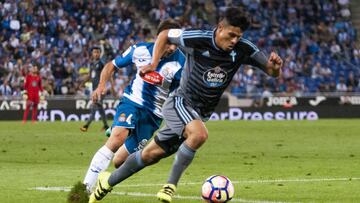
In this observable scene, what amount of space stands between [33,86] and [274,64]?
2325cm

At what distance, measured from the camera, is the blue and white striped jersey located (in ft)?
36.3

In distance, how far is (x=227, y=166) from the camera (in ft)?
50.8

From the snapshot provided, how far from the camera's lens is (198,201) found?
33.1 feet

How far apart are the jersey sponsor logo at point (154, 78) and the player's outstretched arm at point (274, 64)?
1956mm

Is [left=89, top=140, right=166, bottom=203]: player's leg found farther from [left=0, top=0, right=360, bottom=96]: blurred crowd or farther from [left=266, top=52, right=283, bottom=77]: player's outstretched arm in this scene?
[left=0, top=0, right=360, bottom=96]: blurred crowd

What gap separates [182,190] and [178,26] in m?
2.02

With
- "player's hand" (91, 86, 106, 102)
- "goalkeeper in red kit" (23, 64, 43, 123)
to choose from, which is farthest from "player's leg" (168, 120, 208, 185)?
"goalkeeper in red kit" (23, 64, 43, 123)

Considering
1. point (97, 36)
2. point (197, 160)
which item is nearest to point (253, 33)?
point (97, 36)

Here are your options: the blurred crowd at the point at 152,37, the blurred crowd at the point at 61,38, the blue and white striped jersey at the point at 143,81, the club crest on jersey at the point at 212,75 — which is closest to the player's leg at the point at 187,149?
the club crest on jersey at the point at 212,75

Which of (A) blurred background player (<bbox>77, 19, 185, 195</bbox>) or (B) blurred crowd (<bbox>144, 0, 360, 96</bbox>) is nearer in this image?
(A) blurred background player (<bbox>77, 19, 185, 195</bbox>)

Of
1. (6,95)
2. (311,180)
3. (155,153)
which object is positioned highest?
(155,153)

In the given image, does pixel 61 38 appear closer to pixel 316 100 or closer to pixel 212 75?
pixel 316 100

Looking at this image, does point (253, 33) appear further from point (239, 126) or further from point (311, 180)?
point (311, 180)

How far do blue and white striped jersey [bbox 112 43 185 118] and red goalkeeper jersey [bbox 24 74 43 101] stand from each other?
68.6ft
